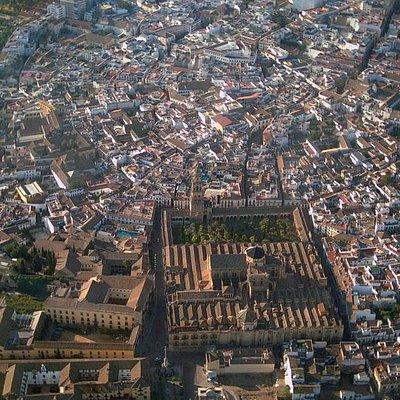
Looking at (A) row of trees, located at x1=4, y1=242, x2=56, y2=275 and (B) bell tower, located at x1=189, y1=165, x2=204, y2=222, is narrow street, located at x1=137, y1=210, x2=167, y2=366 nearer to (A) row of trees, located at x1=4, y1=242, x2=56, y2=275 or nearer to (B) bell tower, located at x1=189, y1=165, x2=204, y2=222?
(B) bell tower, located at x1=189, y1=165, x2=204, y2=222

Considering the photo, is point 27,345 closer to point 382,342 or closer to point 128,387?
point 128,387

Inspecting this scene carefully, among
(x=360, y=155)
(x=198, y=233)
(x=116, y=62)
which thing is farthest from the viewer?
(x=116, y=62)

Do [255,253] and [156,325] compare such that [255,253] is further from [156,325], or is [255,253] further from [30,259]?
[30,259]

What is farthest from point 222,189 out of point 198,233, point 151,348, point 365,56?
point 365,56

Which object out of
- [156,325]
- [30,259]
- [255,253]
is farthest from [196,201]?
[30,259]

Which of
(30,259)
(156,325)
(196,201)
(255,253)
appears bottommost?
(156,325)

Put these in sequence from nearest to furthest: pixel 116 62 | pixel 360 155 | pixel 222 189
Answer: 1. pixel 222 189
2. pixel 360 155
3. pixel 116 62
